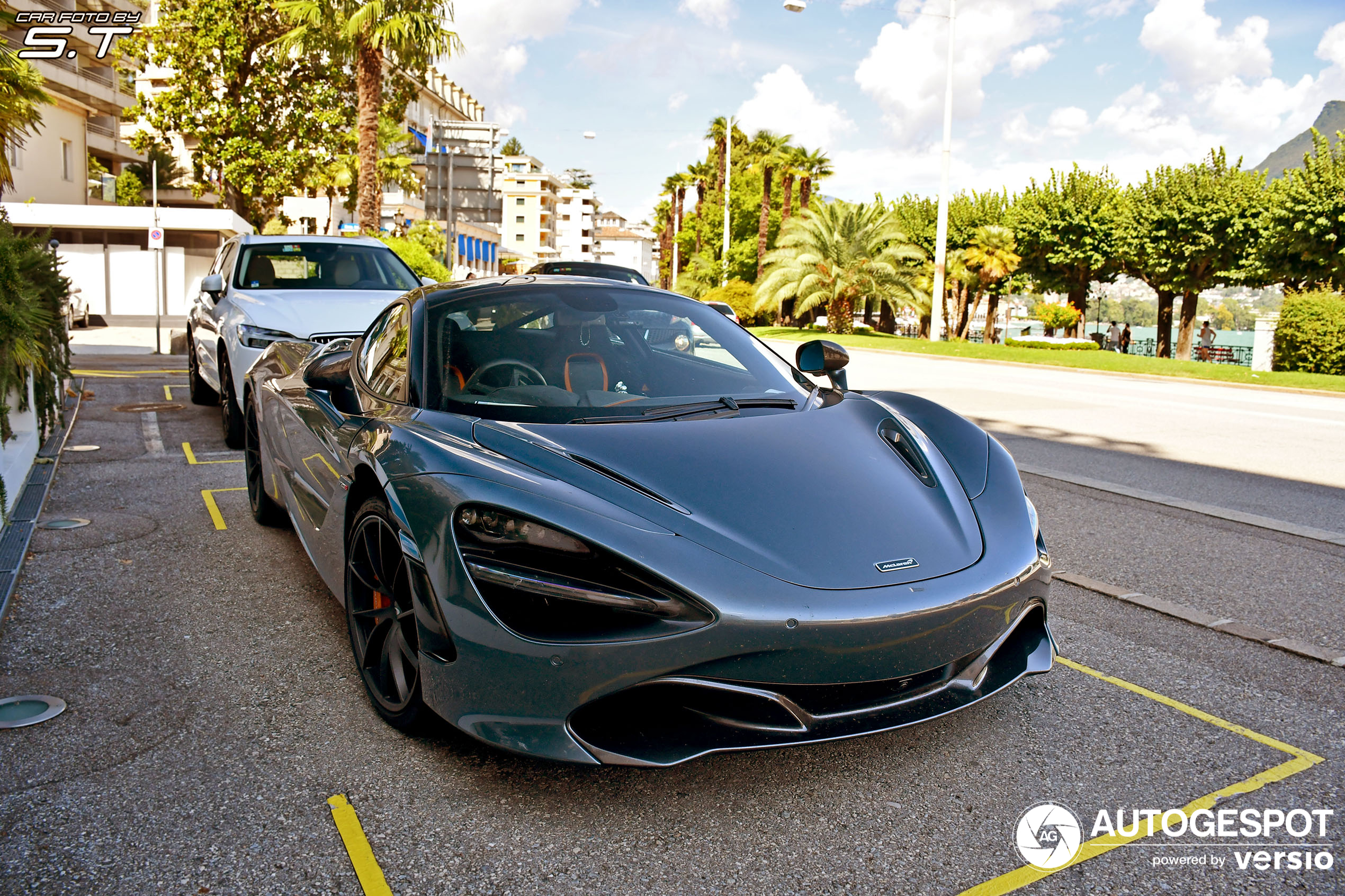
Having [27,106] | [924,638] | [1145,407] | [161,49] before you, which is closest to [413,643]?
[924,638]

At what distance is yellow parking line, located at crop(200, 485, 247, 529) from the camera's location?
5.84m

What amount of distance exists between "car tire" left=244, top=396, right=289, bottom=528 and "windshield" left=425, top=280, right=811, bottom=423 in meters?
2.22

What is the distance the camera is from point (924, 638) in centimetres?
259

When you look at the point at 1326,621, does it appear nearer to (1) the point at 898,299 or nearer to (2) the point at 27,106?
(2) the point at 27,106

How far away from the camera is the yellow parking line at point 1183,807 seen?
2.43 meters

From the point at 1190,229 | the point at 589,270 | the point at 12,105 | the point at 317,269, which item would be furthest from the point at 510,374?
the point at 1190,229

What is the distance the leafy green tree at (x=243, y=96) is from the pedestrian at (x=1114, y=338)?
36.9m

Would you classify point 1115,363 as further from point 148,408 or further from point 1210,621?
point 1210,621

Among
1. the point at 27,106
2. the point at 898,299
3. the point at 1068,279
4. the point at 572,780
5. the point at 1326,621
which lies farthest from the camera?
the point at 1068,279

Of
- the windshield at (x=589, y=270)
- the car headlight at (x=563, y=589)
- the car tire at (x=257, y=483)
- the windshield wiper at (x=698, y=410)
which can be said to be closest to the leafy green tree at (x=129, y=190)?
the windshield at (x=589, y=270)

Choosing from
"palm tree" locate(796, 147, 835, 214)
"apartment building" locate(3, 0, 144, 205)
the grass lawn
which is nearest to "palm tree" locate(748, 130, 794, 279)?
"palm tree" locate(796, 147, 835, 214)

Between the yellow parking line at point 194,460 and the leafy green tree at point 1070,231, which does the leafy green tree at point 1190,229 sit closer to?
the leafy green tree at point 1070,231

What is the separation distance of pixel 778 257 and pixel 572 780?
4128 centimetres

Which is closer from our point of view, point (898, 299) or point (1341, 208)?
point (1341, 208)
